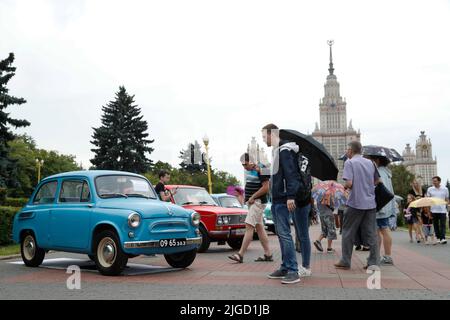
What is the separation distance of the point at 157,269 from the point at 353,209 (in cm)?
351

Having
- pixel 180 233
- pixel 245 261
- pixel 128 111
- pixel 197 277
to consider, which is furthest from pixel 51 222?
pixel 128 111

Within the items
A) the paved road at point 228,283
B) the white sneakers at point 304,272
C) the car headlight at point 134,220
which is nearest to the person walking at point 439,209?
the paved road at point 228,283

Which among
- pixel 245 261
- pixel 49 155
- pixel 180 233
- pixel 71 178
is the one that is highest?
pixel 49 155

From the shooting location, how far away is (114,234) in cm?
812

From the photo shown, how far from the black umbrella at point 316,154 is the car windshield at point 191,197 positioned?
518 cm

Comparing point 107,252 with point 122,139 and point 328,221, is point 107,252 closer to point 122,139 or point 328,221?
point 328,221

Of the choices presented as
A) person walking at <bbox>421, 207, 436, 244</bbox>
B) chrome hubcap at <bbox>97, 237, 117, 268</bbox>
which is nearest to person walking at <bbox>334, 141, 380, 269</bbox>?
chrome hubcap at <bbox>97, 237, 117, 268</bbox>

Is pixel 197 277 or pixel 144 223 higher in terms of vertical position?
pixel 144 223

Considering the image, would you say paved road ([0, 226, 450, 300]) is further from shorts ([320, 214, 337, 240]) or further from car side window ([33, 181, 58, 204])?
shorts ([320, 214, 337, 240])

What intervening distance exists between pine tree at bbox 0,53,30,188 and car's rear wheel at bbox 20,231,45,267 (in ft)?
97.0

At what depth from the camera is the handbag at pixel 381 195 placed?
29.9ft

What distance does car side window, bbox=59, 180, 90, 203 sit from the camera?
9.02 meters
